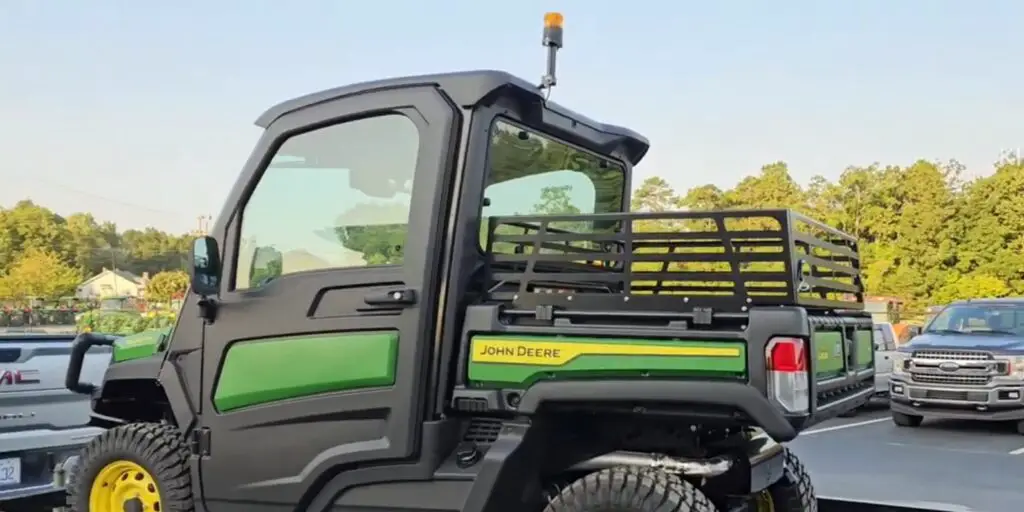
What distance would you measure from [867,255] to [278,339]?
41913mm

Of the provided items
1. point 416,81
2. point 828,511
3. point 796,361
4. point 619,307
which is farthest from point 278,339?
point 828,511

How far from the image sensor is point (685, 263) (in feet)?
13.1

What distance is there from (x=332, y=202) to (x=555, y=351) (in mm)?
1315

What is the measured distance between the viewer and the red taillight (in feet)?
11.4

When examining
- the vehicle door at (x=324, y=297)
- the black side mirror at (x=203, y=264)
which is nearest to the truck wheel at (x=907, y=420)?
the vehicle door at (x=324, y=297)

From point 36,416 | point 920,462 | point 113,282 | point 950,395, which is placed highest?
point 113,282

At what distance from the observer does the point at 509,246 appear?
4.46m

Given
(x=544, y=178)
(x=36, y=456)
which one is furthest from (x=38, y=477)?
(x=544, y=178)

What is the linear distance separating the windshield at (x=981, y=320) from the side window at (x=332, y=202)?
1134 cm

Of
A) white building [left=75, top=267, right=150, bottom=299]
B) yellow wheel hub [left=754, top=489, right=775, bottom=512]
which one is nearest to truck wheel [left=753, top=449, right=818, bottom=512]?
yellow wheel hub [left=754, top=489, right=775, bottom=512]

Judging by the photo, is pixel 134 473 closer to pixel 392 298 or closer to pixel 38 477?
pixel 38 477

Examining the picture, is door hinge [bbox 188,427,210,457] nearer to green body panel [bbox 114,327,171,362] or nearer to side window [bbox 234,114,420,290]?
green body panel [bbox 114,327,171,362]

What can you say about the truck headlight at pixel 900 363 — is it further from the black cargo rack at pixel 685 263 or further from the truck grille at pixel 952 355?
the black cargo rack at pixel 685 263

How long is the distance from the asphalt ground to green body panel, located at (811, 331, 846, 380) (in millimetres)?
2002
